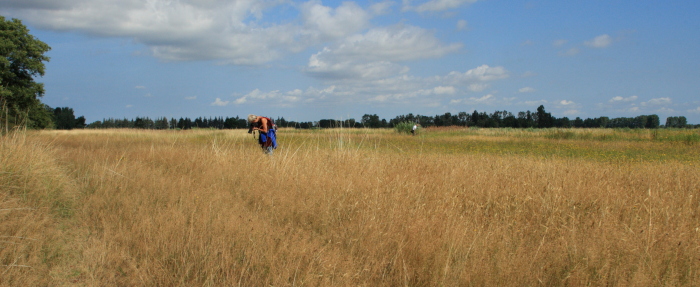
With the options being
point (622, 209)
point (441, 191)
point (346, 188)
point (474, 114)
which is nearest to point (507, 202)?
point (441, 191)

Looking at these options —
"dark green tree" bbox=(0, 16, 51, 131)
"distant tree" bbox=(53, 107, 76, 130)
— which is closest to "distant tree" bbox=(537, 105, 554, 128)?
"dark green tree" bbox=(0, 16, 51, 131)

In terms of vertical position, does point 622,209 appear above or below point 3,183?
below

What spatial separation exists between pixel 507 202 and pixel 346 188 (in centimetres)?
260

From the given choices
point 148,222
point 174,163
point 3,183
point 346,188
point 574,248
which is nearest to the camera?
point 574,248

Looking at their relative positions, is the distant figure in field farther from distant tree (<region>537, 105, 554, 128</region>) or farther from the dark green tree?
distant tree (<region>537, 105, 554, 128</region>)

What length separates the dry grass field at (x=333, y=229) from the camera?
358 cm

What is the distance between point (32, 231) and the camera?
4211mm

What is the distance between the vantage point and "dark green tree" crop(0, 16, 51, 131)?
26.9m

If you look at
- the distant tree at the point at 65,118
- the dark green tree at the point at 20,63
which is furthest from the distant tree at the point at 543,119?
the distant tree at the point at 65,118

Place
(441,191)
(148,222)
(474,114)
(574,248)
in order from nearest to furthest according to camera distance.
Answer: (574,248)
(148,222)
(441,191)
(474,114)

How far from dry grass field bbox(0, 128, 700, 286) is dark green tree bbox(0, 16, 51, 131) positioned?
88.5 ft

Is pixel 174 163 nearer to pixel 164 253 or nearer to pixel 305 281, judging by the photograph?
pixel 164 253

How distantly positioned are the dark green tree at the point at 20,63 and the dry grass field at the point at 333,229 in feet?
88.5

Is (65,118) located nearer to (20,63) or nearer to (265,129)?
(20,63)
